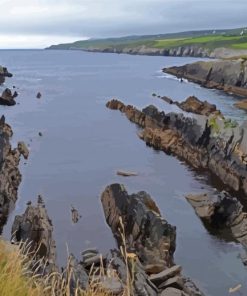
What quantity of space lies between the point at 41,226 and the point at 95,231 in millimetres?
4886

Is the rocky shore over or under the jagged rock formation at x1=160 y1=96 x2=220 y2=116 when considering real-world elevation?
over

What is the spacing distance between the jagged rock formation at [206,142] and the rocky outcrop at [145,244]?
14730 mm

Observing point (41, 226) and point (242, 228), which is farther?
point (242, 228)

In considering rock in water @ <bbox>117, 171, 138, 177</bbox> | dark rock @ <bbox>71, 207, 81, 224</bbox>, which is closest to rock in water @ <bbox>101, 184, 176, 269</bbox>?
dark rock @ <bbox>71, 207, 81, 224</bbox>

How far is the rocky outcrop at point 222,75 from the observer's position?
414 feet

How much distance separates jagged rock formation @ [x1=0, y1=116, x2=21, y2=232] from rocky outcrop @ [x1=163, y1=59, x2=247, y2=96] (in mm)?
77319

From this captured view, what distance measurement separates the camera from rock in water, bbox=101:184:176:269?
28359mm

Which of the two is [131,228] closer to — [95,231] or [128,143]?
[95,231]

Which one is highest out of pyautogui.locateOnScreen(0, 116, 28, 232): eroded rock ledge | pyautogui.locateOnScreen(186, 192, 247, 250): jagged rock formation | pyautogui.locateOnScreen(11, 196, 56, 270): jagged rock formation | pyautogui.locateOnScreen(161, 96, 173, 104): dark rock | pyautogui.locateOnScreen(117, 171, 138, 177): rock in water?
pyautogui.locateOnScreen(11, 196, 56, 270): jagged rock formation

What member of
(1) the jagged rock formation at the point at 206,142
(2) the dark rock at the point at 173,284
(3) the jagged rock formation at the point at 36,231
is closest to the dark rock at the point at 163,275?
(2) the dark rock at the point at 173,284

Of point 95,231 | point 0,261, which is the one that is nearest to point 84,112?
point 95,231

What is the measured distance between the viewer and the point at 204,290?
80.2 feet

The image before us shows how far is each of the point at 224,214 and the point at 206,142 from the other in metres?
22.9

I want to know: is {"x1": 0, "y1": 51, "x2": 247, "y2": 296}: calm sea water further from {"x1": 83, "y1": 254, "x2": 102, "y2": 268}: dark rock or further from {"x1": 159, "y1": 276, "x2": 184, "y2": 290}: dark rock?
{"x1": 83, "y1": 254, "x2": 102, "y2": 268}: dark rock
